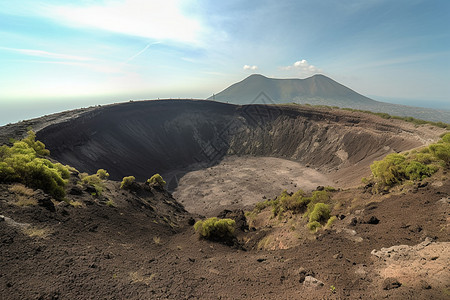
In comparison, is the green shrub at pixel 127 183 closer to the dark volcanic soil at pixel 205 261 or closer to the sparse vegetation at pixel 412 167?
the dark volcanic soil at pixel 205 261

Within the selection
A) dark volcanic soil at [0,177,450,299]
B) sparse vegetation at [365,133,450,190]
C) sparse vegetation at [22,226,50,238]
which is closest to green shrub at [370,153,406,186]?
sparse vegetation at [365,133,450,190]

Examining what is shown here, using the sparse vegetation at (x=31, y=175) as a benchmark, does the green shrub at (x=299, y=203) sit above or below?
below

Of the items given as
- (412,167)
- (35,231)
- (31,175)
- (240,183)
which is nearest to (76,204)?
(31,175)

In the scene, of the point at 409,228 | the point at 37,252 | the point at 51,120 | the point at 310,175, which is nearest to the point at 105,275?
the point at 37,252

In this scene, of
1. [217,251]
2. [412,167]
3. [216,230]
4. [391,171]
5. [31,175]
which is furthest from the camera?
[391,171]

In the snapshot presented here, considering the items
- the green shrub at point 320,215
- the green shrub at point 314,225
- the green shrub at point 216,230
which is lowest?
the green shrub at point 216,230

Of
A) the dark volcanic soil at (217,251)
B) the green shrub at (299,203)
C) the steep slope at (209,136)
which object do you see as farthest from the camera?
the steep slope at (209,136)

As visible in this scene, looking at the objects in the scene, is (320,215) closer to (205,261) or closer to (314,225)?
(314,225)

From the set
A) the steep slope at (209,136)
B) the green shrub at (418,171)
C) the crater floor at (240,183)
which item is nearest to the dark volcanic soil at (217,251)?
the green shrub at (418,171)
